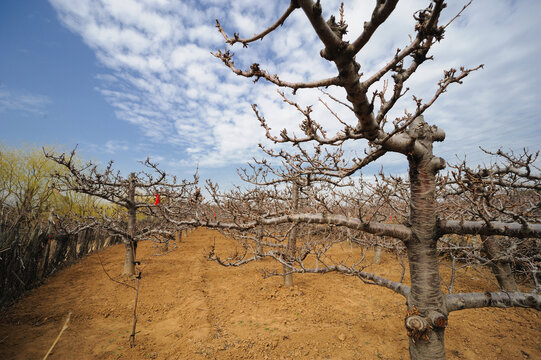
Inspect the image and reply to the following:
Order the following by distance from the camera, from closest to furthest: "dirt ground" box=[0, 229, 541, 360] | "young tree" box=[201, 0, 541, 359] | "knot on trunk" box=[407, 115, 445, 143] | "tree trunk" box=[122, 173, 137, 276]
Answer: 1. "young tree" box=[201, 0, 541, 359]
2. "knot on trunk" box=[407, 115, 445, 143]
3. "dirt ground" box=[0, 229, 541, 360]
4. "tree trunk" box=[122, 173, 137, 276]

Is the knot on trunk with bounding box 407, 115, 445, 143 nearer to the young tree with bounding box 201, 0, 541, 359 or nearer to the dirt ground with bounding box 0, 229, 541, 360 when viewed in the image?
the young tree with bounding box 201, 0, 541, 359

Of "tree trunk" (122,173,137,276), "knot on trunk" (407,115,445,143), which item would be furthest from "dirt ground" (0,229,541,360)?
"knot on trunk" (407,115,445,143)

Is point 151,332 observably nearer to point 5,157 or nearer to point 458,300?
point 458,300

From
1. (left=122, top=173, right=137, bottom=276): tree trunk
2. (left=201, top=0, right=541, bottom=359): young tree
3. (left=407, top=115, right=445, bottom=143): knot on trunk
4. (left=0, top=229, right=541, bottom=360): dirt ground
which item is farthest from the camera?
(left=122, top=173, right=137, bottom=276): tree trunk

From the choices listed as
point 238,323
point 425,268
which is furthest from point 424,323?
point 238,323

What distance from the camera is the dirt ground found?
438 centimetres

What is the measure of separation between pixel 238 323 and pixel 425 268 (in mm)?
4634

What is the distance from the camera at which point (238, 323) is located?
5430mm

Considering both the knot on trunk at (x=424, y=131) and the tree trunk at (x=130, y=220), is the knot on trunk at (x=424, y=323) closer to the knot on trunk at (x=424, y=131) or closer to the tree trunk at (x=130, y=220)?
the knot on trunk at (x=424, y=131)

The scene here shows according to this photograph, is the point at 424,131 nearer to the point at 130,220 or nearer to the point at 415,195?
the point at 415,195

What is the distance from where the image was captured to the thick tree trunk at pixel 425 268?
2.38 meters

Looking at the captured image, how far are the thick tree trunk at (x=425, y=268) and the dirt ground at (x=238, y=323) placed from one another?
2.40m

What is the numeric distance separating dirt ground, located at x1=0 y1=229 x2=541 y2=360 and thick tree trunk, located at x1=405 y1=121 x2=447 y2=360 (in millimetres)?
2404

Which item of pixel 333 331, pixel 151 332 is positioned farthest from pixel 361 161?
pixel 151 332
